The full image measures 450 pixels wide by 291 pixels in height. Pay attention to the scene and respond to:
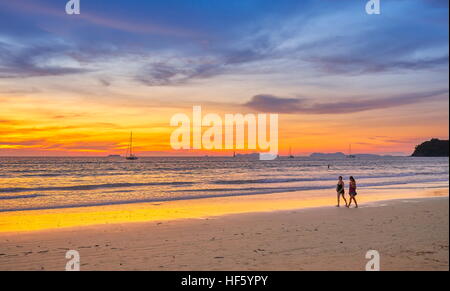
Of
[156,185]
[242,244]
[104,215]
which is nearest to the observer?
[242,244]

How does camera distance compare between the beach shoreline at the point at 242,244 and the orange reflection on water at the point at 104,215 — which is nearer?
the beach shoreline at the point at 242,244

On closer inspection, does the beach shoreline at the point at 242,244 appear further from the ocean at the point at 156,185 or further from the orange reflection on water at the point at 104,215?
the ocean at the point at 156,185

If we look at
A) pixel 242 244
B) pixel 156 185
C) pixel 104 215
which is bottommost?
pixel 156 185

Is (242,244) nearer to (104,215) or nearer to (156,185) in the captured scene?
(104,215)

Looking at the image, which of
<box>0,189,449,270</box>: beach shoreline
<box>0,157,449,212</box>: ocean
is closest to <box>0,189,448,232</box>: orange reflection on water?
<box>0,189,449,270</box>: beach shoreline

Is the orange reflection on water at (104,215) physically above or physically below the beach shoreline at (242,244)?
below

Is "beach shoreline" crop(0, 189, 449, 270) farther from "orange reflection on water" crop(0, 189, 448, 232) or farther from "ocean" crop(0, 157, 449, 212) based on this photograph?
"ocean" crop(0, 157, 449, 212)

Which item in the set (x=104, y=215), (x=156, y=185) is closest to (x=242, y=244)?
(x=104, y=215)

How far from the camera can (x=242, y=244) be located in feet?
37.8

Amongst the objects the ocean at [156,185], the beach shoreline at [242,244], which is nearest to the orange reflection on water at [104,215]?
the beach shoreline at [242,244]

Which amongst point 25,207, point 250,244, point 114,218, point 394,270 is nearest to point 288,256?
point 250,244

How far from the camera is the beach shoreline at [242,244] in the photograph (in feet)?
30.5
